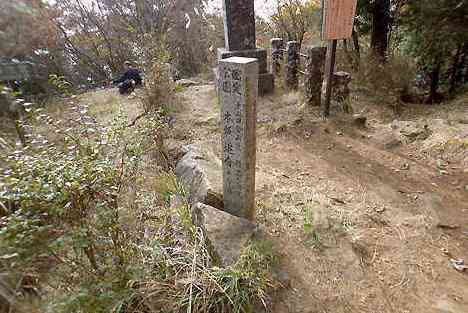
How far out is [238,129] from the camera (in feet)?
7.93

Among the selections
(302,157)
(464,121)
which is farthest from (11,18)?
(464,121)

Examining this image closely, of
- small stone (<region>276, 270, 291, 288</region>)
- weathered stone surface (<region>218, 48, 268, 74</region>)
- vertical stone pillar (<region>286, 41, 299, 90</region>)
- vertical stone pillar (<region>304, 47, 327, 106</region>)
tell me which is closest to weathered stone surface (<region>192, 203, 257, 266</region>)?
small stone (<region>276, 270, 291, 288</region>)

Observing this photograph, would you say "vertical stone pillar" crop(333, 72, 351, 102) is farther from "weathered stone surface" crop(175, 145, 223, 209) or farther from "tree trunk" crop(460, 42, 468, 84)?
"tree trunk" crop(460, 42, 468, 84)

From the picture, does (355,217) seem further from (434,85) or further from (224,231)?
(434,85)

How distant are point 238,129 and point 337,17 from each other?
3340 mm

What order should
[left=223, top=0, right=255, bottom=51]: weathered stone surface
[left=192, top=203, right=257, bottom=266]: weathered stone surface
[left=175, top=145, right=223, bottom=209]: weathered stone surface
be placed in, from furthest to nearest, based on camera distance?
[left=223, top=0, right=255, bottom=51]: weathered stone surface
[left=175, top=145, right=223, bottom=209]: weathered stone surface
[left=192, top=203, right=257, bottom=266]: weathered stone surface

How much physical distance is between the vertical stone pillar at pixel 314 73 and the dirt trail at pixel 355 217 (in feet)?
1.98

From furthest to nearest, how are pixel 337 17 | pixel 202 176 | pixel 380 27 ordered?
1. pixel 380 27
2. pixel 337 17
3. pixel 202 176

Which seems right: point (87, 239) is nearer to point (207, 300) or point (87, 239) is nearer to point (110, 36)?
point (207, 300)

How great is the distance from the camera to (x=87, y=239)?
5.54 ft

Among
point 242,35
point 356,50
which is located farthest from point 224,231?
point 356,50

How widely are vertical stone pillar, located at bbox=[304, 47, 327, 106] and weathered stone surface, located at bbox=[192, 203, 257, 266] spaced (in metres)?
3.77

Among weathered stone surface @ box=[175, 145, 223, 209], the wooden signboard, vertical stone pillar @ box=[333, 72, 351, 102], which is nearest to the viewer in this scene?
weathered stone surface @ box=[175, 145, 223, 209]

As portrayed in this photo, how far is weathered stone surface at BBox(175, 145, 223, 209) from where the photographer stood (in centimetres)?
291
